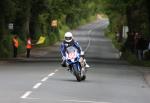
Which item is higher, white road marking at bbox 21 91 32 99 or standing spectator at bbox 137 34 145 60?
white road marking at bbox 21 91 32 99

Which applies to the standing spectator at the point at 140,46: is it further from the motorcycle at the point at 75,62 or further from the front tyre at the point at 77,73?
the front tyre at the point at 77,73

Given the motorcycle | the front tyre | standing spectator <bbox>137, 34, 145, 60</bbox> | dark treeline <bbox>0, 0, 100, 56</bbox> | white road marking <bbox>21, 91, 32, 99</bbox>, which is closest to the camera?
white road marking <bbox>21, 91, 32, 99</bbox>

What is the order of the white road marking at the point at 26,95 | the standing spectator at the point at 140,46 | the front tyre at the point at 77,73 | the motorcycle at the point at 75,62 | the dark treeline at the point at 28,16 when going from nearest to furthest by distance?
the white road marking at the point at 26,95 → the front tyre at the point at 77,73 → the motorcycle at the point at 75,62 → the standing spectator at the point at 140,46 → the dark treeline at the point at 28,16

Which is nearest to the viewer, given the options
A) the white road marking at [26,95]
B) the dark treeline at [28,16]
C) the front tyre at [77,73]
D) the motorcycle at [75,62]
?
the white road marking at [26,95]

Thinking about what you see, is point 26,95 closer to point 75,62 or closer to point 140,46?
point 75,62

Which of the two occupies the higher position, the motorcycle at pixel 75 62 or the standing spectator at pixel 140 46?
the motorcycle at pixel 75 62

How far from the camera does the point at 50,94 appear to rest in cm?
1805

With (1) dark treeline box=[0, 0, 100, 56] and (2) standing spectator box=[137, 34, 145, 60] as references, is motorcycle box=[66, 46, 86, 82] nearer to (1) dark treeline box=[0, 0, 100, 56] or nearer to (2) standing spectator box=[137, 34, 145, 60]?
(2) standing spectator box=[137, 34, 145, 60]

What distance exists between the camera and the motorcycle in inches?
935

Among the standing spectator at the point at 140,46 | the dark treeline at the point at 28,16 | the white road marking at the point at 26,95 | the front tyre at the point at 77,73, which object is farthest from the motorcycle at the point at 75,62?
the dark treeline at the point at 28,16

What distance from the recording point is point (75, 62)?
23.8 metres

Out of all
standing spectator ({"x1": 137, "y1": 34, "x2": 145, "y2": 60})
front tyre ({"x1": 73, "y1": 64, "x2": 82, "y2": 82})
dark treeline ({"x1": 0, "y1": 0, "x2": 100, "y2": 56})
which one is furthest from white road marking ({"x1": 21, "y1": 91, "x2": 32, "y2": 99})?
dark treeline ({"x1": 0, "y1": 0, "x2": 100, "y2": 56})

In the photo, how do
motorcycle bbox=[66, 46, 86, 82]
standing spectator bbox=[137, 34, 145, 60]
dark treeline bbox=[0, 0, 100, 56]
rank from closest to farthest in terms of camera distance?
1. motorcycle bbox=[66, 46, 86, 82]
2. standing spectator bbox=[137, 34, 145, 60]
3. dark treeline bbox=[0, 0, 100, 56]

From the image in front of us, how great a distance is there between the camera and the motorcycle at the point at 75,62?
23750mm
